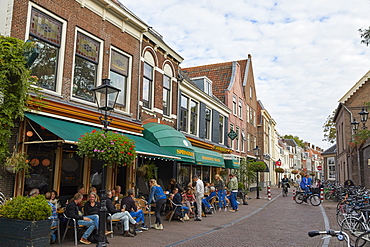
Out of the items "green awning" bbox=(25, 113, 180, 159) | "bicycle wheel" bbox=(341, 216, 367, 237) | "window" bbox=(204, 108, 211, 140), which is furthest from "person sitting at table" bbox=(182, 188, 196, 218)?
"window" bbox=(204, 108, 211, 140)

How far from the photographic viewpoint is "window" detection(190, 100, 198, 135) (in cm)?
1970

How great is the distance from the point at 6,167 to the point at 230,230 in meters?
6.84

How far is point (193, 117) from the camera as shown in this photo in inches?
789

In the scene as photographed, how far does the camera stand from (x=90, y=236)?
8.16 metres

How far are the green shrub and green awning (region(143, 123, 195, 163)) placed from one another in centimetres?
680

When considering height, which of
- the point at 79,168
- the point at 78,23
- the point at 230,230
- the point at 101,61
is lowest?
the point at 230,230

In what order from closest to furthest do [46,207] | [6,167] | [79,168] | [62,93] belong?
[46,207] < [6,167] < [62,93] < [79,168]

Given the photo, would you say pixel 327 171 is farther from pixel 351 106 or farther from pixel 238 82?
pixel 238 82

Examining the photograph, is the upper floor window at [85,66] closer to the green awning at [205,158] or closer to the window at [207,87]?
the green awning at [205,158]

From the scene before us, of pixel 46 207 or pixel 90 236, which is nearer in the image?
pixel 46 207

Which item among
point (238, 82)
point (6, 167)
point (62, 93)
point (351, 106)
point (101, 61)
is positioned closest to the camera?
point (6, 167)

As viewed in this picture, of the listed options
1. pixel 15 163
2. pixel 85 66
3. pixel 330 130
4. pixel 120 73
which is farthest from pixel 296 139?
pixel 15 163

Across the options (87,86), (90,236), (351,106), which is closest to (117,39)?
(87,86)

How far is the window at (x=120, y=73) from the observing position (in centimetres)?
1220
